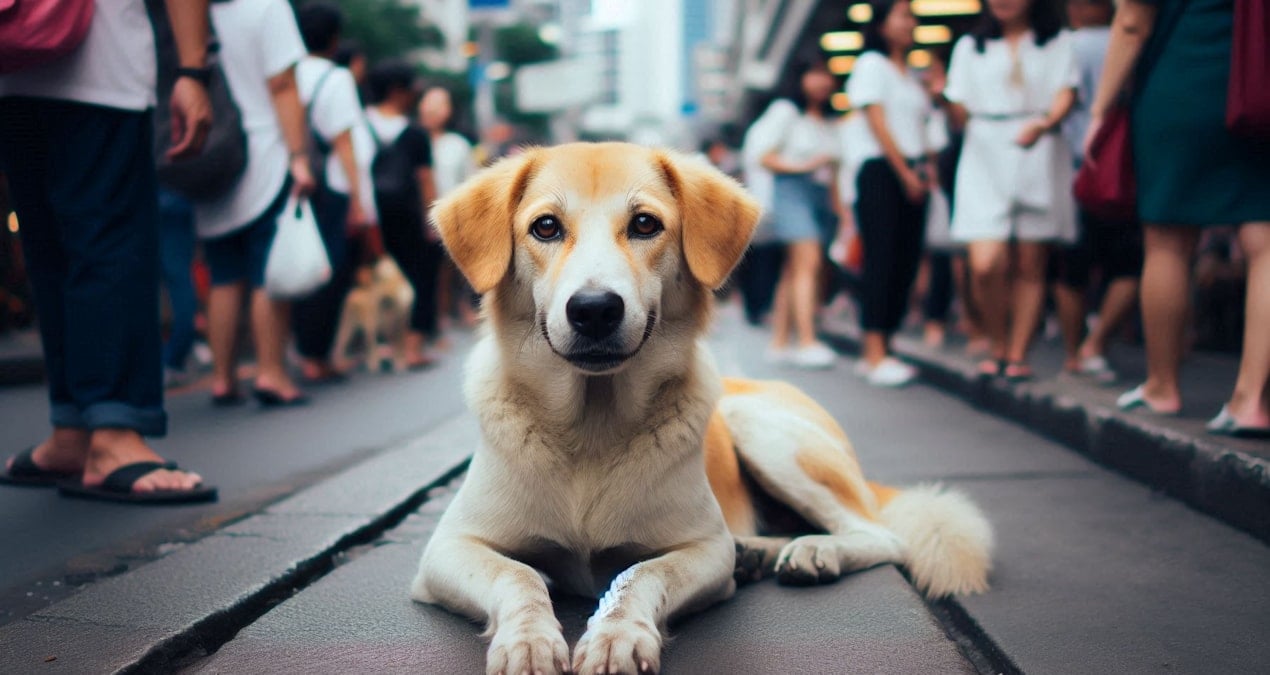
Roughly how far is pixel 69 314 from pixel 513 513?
2053 mm

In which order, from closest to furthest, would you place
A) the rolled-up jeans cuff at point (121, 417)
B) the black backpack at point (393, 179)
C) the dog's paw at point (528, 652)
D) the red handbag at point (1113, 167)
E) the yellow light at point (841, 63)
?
the dog's paw at point (528, 652) < the rolled-up jeans cuff at point (121, 417) < the red handbag at point (1113, 167) < the black backpack at point (393, 179) < the yellow light at point (841, 63)

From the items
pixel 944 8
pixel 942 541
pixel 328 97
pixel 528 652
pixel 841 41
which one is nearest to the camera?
pixel 528 652

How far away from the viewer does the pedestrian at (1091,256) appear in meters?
6.61

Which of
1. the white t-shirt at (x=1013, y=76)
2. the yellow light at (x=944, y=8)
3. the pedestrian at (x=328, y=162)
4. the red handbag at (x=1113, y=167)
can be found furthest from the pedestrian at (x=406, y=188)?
the yellow light at (x=944, y=8)

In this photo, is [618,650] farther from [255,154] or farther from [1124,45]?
[255,154]

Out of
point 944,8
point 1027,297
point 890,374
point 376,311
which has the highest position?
point 944,8

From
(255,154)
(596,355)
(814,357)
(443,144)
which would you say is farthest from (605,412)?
(443,144)

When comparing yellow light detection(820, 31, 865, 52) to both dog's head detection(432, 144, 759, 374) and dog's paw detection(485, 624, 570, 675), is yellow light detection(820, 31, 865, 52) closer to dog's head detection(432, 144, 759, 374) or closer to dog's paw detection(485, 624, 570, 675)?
dog's head detection(432, 144, 759, 374)

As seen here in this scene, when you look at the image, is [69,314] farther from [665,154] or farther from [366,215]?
[366,215]

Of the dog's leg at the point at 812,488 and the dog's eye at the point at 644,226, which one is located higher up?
the dog's eye at the point at 644,226

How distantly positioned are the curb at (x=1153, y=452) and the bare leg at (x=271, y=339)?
451cm

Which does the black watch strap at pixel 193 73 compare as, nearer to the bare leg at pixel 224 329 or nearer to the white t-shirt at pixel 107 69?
the white t-shirt at pixel 107 69

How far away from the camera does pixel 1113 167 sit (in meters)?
4.77

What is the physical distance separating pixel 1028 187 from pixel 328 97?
15.6 ft
